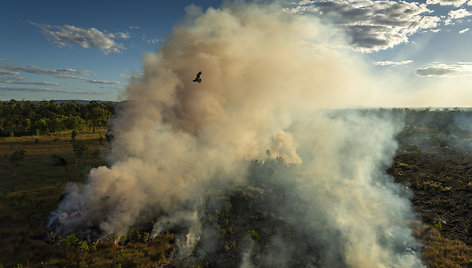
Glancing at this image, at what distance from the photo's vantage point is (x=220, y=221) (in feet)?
89.3

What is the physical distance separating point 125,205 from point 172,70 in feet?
84.1

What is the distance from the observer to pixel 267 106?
51.2m

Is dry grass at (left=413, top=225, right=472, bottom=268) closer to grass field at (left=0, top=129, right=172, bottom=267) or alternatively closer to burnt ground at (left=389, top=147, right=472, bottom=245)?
burnt ground at (left=389, top=147, right=472, bottom=245)

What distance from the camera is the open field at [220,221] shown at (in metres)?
21.3

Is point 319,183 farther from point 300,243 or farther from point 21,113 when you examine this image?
point 21,113

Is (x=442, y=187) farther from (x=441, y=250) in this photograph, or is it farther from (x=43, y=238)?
(x=43, y=238)

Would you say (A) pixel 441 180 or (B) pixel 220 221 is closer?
(B) pixel 220 221

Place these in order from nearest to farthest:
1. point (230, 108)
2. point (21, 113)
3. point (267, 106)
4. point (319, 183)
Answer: point (319, 183), point (230, 108), point (267, 106), point (21, 113)

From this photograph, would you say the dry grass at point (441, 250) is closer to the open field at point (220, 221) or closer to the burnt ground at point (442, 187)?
the open field at point (220, 221)

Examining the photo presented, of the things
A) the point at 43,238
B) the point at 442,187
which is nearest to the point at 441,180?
the point at 442,187

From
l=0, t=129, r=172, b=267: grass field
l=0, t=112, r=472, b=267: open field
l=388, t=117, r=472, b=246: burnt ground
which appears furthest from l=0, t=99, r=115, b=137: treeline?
l=388, t=117, r=472, b=246: burnt ground

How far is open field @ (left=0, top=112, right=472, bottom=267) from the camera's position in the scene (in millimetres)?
21312

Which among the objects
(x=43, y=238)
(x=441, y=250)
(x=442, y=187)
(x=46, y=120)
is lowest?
(x=441, y=250)

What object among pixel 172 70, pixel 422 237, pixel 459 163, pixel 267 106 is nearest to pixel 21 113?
pixel 172 70
